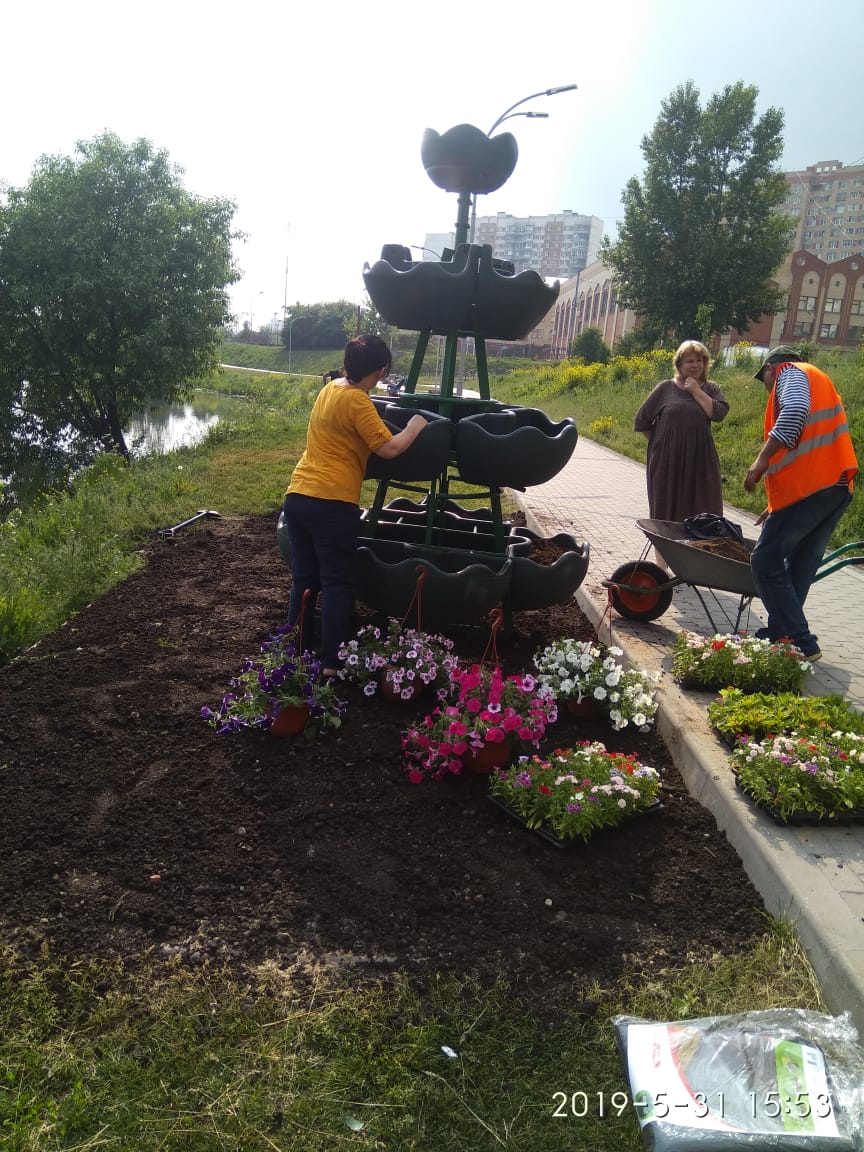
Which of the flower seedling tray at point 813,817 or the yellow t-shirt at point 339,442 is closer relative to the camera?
the flower seedling tray at point 813,817

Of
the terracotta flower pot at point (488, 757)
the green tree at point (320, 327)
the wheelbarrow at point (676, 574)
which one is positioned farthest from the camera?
the green tree at point (320, 327)

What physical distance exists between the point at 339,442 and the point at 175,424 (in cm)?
3024

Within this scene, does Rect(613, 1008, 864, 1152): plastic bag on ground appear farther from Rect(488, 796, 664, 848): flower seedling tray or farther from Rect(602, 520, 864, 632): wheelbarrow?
Rect(602, 520, 864, 632): wheelbarrow

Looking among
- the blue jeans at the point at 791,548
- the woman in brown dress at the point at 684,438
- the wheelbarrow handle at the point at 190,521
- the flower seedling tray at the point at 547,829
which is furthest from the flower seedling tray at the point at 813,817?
the wheelbarrow handle at the point at 190,521

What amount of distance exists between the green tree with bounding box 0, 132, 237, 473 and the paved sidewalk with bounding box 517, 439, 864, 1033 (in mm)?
13292

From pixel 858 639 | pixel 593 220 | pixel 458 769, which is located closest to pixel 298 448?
pixel 858 639

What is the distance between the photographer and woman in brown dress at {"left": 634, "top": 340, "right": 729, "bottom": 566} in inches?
246

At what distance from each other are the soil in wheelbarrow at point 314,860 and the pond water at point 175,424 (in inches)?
660

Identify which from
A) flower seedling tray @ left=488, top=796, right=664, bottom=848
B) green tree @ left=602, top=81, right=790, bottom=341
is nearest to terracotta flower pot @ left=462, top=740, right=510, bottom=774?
flower seedling tray @ left=488, top=796, right=664, bottom=848

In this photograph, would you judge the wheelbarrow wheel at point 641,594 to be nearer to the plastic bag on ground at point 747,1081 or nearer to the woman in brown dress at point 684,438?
the woman in brown dress at point 684,438

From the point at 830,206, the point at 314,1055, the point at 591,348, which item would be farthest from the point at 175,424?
the point at 830,206

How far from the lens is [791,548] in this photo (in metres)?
4.89

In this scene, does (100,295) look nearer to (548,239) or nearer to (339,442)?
(339,442)

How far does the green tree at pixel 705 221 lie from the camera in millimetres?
37750
